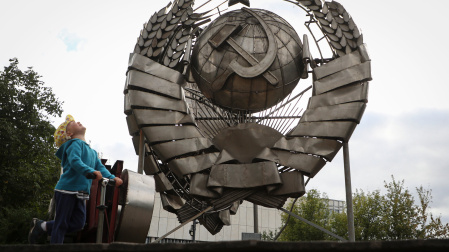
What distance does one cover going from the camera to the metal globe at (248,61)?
9.76m

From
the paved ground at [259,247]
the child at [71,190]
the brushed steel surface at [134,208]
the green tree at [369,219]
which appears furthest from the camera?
the green tree at [369,219]

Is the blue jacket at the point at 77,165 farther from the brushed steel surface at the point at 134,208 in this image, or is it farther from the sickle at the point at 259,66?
the sickle at the point at 259,66

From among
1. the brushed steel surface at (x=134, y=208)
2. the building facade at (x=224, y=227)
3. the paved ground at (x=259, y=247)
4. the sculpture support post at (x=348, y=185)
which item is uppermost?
the building facade at (x=224, y=227)

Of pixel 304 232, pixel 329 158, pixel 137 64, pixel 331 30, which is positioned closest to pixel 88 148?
pixel 137 64

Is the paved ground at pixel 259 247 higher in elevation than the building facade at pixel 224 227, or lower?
lower

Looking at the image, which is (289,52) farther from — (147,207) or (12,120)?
(12,120)

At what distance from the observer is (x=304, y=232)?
93.4 feet

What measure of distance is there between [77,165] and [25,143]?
14.9 m

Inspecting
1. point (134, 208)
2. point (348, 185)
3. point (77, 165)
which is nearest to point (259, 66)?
point (348, 185)

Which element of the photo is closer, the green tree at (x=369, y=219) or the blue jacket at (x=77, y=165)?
the blue jacket at (x=77, y=165)

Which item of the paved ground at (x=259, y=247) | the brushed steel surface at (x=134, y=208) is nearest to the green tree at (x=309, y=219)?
the brushed steel surface at (x=134, y=208)

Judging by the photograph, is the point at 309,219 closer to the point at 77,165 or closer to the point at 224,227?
the point at 224,227

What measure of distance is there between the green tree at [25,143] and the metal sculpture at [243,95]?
387 inches

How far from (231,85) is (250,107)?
2.05 feet
